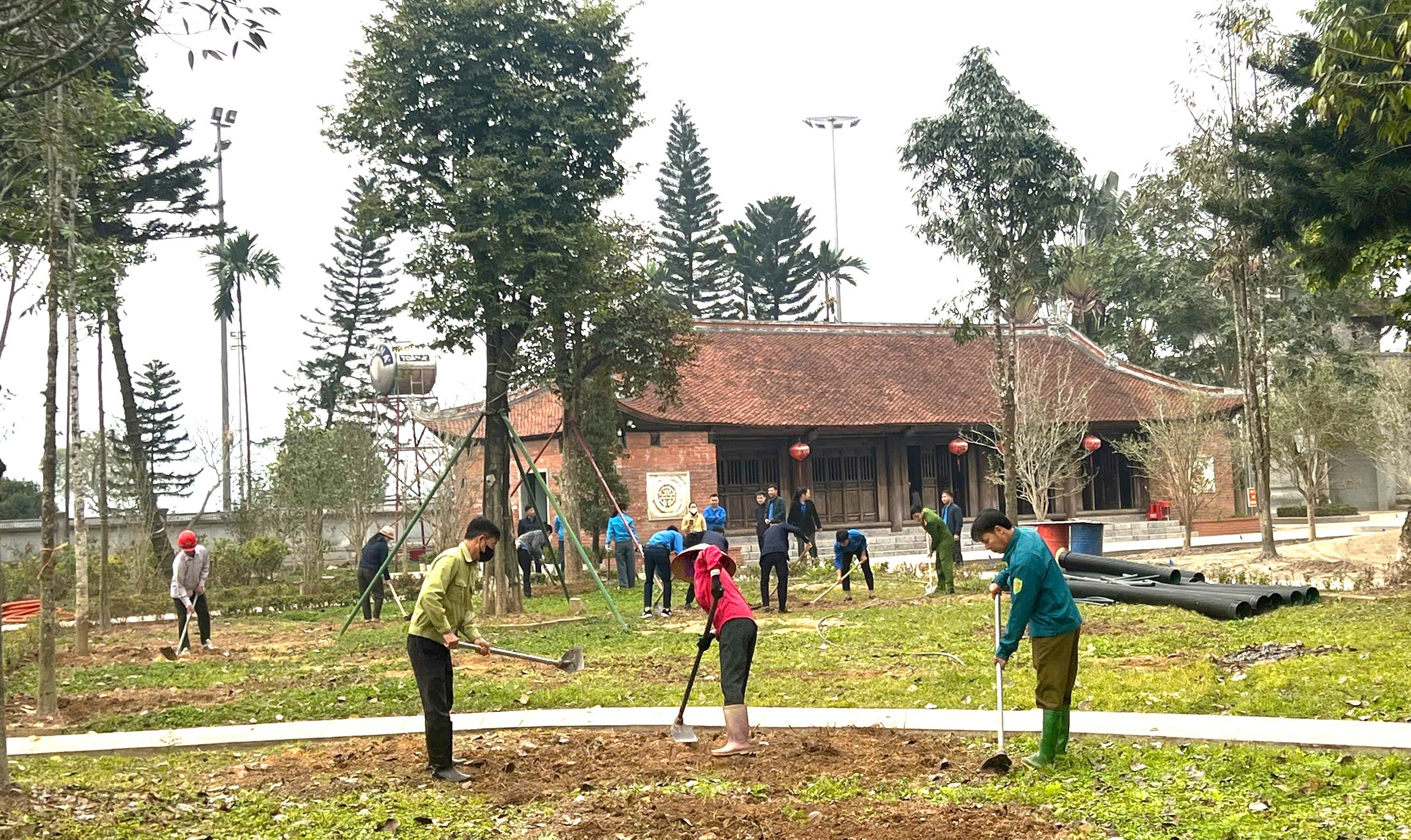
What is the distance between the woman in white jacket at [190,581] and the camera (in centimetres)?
1638

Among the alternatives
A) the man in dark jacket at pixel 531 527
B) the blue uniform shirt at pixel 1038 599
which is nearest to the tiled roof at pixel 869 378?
the man in dark jacket at pixel 531 527

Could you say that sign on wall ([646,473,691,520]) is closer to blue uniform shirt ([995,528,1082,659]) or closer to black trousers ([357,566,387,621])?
black trousers ([357,566,387,621])

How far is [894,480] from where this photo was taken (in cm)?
3781

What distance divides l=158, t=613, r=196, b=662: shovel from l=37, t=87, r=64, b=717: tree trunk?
344 centimetres

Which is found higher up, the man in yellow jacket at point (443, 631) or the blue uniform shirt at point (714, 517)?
the blue uniform shirt at point (714, 517)

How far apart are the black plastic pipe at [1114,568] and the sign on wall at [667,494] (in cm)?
1514

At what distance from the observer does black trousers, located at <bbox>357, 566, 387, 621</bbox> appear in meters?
20.9

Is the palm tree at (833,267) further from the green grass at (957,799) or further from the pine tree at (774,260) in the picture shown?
the green grass at (957,799)

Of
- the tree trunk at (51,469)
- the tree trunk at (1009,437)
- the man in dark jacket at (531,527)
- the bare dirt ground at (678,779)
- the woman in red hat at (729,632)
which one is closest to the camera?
the bare dirt ground at (678,779)

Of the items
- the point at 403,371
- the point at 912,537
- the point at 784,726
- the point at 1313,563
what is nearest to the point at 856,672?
the point at 784,726

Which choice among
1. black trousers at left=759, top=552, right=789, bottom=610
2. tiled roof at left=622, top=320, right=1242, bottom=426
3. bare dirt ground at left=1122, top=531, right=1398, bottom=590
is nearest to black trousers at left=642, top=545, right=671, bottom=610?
black trousers at left=759, top=552, right=789, bottom=610

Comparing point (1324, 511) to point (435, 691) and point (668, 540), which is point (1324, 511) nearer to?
point (668, 540)

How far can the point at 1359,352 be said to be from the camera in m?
45.3

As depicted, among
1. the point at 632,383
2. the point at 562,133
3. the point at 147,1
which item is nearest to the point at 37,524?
the point at 632,383
